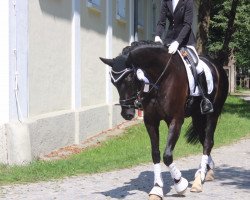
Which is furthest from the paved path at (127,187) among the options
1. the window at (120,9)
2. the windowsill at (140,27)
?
the windowsill at (140,27)

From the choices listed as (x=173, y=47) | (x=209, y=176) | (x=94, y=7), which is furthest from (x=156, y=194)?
(x=94, y=7)

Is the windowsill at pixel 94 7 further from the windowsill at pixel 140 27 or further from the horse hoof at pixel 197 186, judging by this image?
the horse hoof at pixel 197 186

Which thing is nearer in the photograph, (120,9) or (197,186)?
(197,186)

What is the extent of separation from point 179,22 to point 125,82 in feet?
5.48

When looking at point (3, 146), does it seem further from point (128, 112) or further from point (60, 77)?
point (128, 112)

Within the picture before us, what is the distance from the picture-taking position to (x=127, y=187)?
26.1ft

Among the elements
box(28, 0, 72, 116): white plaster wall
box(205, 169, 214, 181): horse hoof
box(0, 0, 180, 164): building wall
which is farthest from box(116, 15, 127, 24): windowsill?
box(205, 169, 214, 181): horse hoof

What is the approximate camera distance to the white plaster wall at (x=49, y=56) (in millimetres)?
10938

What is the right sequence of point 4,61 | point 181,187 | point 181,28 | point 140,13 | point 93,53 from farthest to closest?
point 140,13 → point 93,53 → point 4,61 → point 181,28 → point 181,187

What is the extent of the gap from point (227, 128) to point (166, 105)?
384 inches

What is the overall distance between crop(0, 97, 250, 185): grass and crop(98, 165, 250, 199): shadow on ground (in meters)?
1.01

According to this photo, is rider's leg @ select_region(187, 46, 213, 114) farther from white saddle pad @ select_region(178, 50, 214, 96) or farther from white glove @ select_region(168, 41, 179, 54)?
white glove @ select_region(168, 41, 179, 54)

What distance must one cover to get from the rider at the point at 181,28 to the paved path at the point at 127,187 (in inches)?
48.2

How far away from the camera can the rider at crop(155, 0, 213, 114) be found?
7.70m
